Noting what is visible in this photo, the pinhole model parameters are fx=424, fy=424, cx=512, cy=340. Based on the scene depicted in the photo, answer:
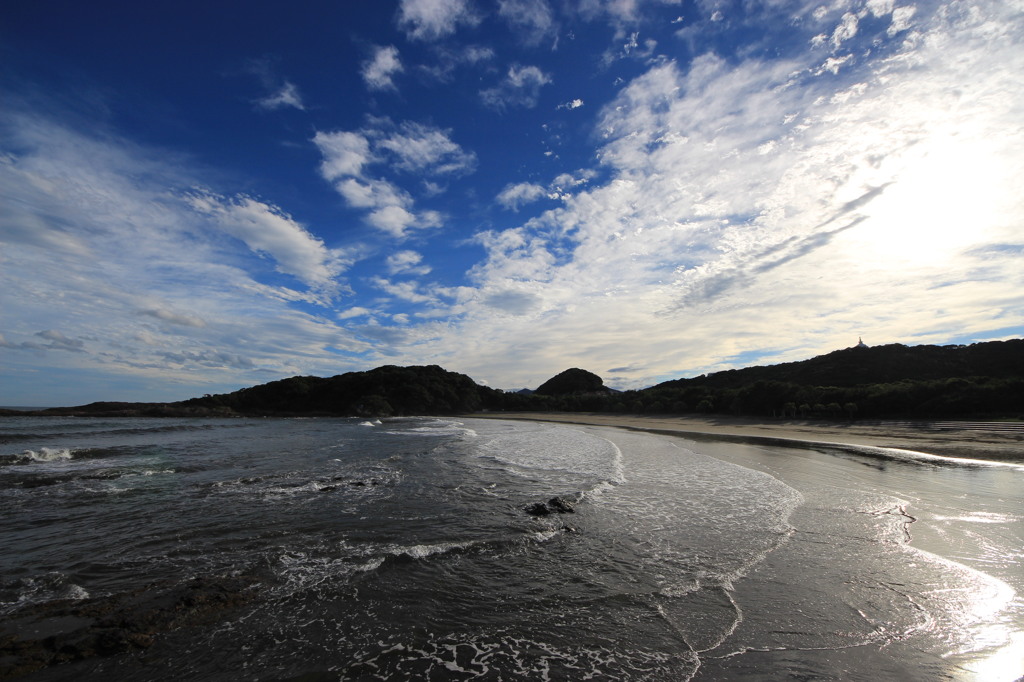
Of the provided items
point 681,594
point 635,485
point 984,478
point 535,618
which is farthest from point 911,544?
point 984,478

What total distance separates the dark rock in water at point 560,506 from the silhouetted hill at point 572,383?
12051 cm

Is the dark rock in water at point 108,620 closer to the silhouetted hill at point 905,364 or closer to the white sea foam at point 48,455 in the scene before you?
the white sea foam at point 48,455

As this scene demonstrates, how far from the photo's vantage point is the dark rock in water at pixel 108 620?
4488 millimetres

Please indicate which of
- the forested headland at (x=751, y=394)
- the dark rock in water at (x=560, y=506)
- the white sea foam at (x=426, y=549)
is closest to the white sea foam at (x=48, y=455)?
the white sea foam at (x=426, y=549)

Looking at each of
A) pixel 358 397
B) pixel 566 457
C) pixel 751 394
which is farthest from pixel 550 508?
pixel 358 397

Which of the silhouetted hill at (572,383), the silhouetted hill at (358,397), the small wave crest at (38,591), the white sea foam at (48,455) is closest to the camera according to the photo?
the small wave crest at (38,591)

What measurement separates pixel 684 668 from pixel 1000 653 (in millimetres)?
3600

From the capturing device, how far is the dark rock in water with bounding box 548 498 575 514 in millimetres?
10495

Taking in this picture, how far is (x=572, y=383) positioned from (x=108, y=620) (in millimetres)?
134169

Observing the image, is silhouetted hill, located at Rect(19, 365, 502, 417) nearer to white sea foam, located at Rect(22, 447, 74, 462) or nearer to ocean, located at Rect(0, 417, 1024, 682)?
white sea foam, located at Rect(22, 447, 74, 462)

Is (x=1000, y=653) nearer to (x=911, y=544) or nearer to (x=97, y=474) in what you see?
(x=911, y=544)

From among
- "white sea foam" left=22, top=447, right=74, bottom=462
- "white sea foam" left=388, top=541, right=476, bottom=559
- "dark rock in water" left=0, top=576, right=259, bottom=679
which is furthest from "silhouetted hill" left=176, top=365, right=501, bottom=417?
"dark rock in water" left=0, top=576, right=259, bottom=679

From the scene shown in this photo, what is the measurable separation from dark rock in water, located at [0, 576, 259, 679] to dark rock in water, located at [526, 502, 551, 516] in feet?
19.5

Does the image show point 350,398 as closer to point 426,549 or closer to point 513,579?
point 426,549
